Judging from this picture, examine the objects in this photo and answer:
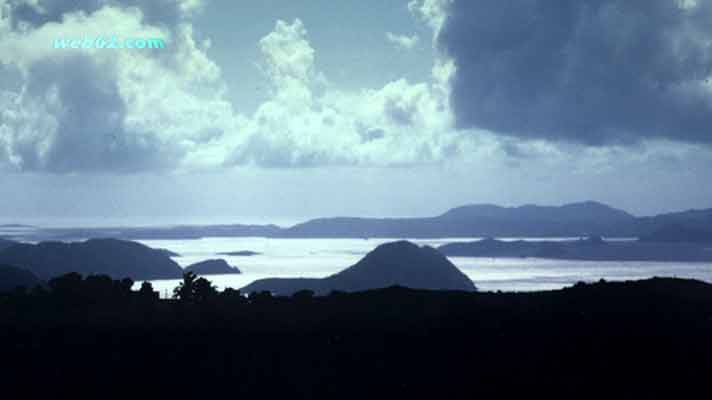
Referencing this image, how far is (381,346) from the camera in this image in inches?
2963

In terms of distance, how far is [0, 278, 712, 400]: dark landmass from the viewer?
65.1m

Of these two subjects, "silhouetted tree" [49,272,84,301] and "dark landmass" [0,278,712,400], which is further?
"silhouetted tree" [49,272,84,301]

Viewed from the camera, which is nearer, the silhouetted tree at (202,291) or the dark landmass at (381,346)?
the dark landmass at (381,346)

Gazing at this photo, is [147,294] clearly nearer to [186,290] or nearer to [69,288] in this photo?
[186,290]

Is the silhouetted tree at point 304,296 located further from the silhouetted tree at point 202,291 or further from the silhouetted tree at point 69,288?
the silhouetted tree at point 69,288

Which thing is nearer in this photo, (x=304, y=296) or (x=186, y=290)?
(x=304, y=296)

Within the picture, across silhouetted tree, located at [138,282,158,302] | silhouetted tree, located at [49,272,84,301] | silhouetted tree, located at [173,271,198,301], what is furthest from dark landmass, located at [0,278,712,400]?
silhouetted tree, located at [49,272,84,301]

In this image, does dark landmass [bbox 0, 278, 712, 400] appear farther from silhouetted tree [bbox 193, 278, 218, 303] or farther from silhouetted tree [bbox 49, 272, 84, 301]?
silhouetted tree [bbox 49, 272, 84, 301]

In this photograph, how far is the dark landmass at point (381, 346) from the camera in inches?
2564

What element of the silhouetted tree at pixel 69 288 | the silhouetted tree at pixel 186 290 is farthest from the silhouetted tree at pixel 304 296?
the silhouetted tree at pixel 69 288

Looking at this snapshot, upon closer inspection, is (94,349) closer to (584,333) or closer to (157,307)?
(157,307)

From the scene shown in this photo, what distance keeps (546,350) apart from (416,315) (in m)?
19.4

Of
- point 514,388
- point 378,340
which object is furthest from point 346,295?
point 514,388

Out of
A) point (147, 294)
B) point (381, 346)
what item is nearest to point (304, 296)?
point (147, 294)
